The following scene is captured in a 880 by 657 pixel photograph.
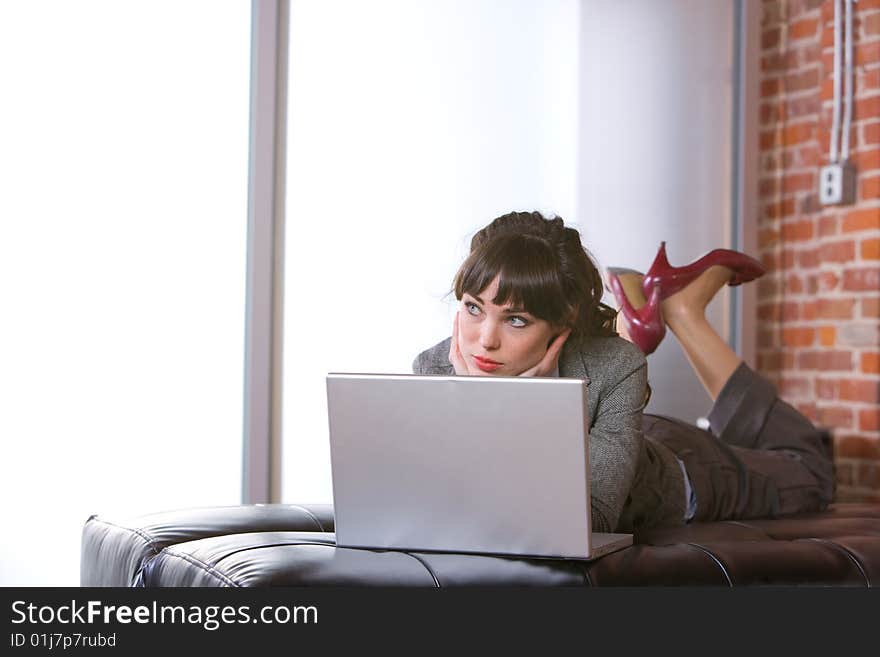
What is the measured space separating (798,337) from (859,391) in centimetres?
33

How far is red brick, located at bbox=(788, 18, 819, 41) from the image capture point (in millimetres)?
3758

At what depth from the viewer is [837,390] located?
11.9 feet

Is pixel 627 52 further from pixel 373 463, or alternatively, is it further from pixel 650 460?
pixel 373 463

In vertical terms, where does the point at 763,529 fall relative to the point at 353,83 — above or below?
below

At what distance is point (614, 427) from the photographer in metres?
1.87

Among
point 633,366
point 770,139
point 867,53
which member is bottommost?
point 633,366

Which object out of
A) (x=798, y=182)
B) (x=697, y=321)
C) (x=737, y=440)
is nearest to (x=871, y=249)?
(x=798, y=182)

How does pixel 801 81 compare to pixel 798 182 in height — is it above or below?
above

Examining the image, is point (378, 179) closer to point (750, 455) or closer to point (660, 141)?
point (660, 141)

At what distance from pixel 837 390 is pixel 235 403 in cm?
204

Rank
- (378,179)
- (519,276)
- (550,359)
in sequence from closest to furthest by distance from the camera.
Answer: (519,276), (550,359), (378,179)

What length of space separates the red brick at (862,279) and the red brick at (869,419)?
41 centimetres

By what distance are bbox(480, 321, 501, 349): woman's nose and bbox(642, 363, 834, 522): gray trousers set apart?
813mm

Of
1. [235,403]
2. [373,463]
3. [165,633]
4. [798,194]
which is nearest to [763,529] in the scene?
[373,463]
